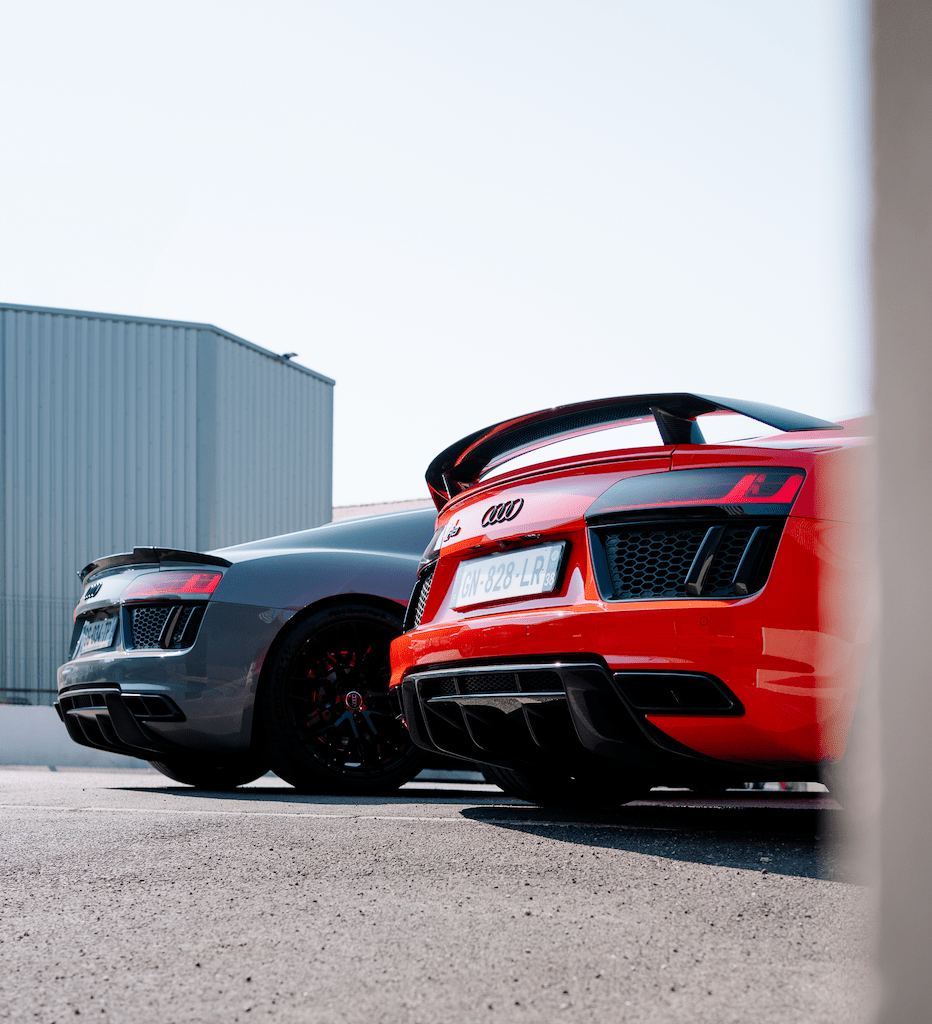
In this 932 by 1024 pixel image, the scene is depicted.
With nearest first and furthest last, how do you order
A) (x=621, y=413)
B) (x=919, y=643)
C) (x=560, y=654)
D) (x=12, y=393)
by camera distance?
1. (x=919, y=643)
2. (x=560, y=654)
3. (x=621, y=413)
4. (x=12, y=393)

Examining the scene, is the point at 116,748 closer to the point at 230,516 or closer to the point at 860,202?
the point at 860,202

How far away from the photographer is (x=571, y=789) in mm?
4207

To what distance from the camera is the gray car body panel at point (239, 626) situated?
15.6ft

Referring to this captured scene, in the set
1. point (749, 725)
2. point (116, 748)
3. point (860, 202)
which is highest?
point (860, 202)

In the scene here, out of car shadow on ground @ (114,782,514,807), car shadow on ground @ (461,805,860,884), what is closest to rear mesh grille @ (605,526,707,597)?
car shadow on ground @ (461,805,860,884)

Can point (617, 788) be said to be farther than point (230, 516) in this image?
No

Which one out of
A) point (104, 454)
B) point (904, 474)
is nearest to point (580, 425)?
point (904, 474)

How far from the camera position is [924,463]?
0.87 meters

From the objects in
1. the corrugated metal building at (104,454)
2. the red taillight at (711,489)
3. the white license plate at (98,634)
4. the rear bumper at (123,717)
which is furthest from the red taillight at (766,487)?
the corrugated metal building at (104,454)

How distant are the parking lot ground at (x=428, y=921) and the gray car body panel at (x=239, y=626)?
1.17 metres

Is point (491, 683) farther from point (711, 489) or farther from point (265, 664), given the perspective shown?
point (265, 664)

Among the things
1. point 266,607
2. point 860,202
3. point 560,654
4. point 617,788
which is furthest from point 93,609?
point 860,202

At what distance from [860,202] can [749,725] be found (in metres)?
2.06

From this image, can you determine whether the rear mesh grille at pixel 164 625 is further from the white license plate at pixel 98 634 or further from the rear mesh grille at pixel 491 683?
the rear mesh grille at pixel 491 683
